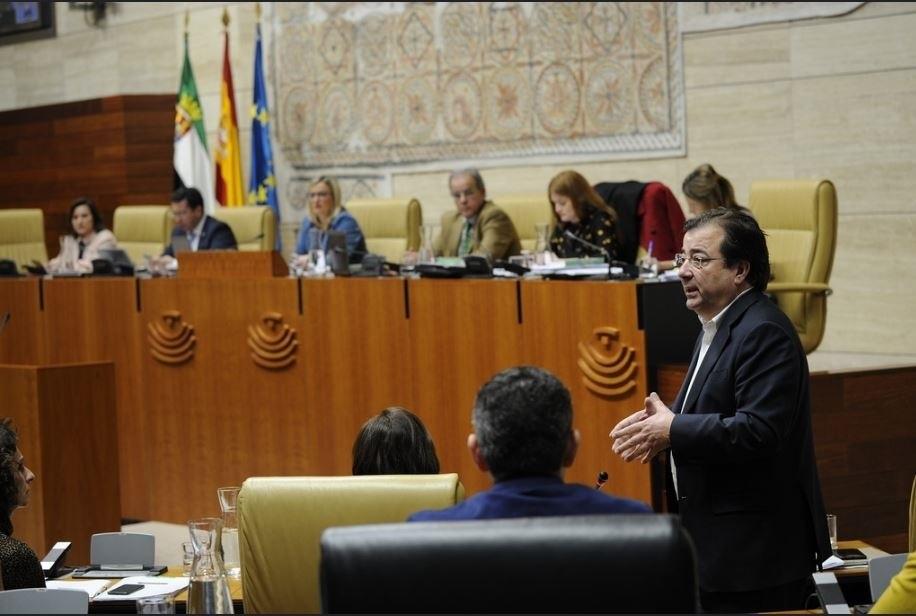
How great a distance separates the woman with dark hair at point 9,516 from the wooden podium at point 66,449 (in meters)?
2.18

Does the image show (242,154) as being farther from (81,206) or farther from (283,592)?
(283,592)

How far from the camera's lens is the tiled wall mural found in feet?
27.1

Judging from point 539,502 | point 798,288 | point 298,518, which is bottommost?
point 298,518

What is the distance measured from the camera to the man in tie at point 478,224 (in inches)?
282

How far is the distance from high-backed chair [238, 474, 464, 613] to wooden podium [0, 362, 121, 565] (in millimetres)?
3169

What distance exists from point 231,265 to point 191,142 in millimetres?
4180

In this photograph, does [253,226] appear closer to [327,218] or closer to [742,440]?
[327,218]

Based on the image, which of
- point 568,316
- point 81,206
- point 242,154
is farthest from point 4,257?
point 568,316

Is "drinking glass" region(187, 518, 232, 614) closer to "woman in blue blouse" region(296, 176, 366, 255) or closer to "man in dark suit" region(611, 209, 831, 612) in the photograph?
"man in dark suit" region(611, 209, 831, 612)

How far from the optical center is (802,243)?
5.99m

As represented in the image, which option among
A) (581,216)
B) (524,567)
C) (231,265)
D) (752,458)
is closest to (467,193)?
(581,216)

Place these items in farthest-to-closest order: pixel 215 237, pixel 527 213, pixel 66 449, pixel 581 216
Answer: pixel 215 237
pixel 527 213
pixel 581 216
pixel 66 449

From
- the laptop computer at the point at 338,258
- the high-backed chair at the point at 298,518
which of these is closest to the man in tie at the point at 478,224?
the laptop computer at the point at 338,258

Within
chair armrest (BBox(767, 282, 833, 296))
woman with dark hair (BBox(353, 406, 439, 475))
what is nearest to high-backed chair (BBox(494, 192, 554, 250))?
chair armrest (BBox(767, 282, 833, 296))
